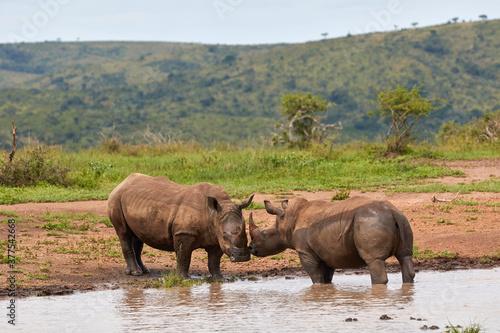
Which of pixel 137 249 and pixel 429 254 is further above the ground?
pixel 137 249

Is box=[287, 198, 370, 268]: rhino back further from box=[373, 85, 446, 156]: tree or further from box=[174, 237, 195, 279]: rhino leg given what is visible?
box=[373, 85, 446, 156]: tree

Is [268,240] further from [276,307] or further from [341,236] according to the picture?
[276,307]

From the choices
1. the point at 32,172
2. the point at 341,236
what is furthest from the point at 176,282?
the point at 32,172

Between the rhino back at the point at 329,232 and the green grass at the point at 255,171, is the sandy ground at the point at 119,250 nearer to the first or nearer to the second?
the rhino back at the point at 329,232

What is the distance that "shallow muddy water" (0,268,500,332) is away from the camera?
6.38m

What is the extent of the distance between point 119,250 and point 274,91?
225ft

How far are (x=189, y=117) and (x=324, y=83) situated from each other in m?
17.0

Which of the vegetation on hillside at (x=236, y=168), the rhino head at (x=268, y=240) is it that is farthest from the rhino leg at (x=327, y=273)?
the vegetation on hillside at (x=236, y=168)

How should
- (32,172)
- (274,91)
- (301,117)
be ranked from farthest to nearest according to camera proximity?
(274,91)
(301,117)
(32,172)

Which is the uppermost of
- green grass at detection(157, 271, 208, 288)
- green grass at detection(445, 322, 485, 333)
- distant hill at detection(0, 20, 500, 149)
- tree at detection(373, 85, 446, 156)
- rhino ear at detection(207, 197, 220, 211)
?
distant hill at detection(0, 20, 500, 149)

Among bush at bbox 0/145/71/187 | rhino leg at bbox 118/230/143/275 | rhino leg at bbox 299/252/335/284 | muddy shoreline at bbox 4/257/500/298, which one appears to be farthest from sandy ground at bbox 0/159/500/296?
bush at bbox 0/145/71/187

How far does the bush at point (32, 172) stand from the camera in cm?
1734

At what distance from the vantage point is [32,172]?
17.7 meters

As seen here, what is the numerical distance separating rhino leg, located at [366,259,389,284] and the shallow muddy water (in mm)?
93
